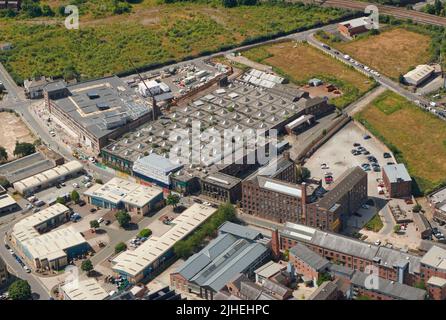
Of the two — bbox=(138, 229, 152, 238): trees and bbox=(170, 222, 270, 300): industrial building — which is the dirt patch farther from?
bbox=(138, 229, 152, 238): trees

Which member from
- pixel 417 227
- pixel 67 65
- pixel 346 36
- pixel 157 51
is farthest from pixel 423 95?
pixel 67 65

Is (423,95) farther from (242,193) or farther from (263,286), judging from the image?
(263,286)

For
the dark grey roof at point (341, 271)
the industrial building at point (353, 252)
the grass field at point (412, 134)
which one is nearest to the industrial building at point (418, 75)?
the grass field at point (412, 134)

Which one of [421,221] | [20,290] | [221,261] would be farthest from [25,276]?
[421,221]

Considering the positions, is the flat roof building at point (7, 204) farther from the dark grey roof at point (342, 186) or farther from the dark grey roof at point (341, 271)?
the dark grey roof at point (341, 271)

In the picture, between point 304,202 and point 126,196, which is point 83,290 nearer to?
point 126,196
